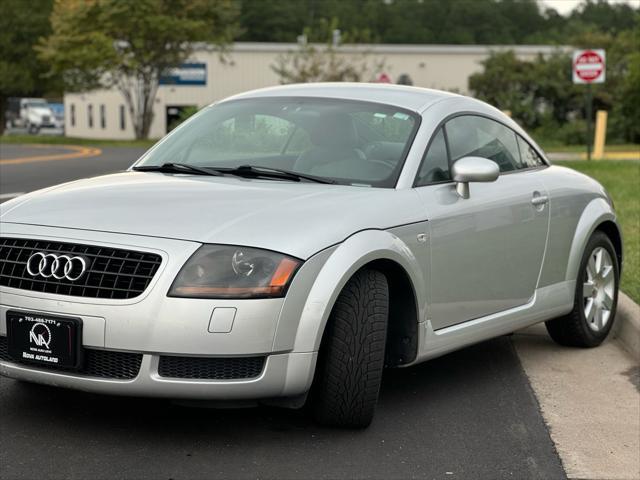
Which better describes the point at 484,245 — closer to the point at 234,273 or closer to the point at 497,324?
the point at 497,324

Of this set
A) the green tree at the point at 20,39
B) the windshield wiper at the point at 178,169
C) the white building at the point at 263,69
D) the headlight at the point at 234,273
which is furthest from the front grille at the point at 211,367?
the green tree at the point at 20,39

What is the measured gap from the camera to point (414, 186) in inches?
199

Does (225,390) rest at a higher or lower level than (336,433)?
higher

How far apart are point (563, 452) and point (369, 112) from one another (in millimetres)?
1883

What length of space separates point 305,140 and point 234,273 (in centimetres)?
135

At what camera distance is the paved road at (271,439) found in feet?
13.5

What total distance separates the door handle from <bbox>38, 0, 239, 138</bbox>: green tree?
37.9m

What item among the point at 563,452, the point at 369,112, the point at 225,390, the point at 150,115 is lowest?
the point at 150,115

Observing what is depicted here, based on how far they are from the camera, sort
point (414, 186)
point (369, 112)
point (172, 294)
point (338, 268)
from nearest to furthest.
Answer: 1. point (172, 294)
2. point (338, 268)
3. point (414, 186)
4. point (369, 112)

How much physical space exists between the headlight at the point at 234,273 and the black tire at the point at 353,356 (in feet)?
1.22

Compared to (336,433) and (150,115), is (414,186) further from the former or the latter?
(150,115)

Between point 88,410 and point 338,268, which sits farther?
point 88,410

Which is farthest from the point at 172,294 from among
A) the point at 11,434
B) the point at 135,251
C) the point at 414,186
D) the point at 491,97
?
the point at 491,97

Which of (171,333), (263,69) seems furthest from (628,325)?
(263,69)
